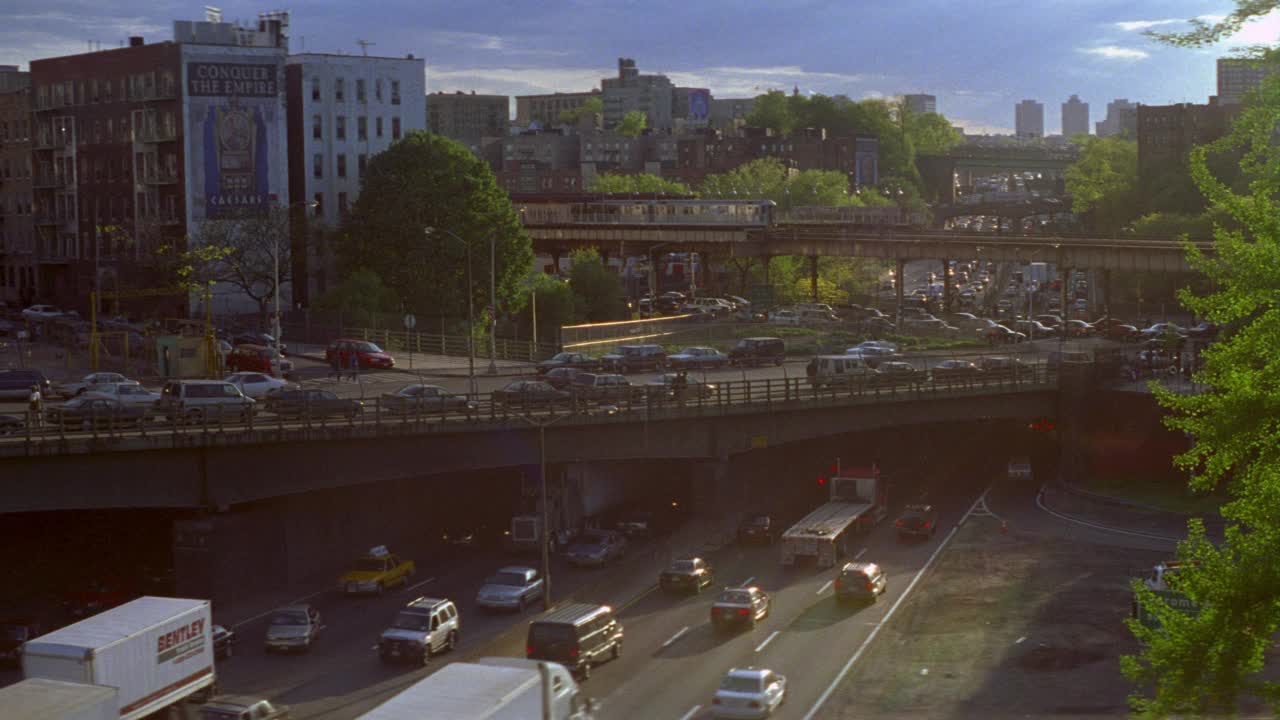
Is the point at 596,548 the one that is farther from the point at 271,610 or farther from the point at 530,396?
the point at 271,610

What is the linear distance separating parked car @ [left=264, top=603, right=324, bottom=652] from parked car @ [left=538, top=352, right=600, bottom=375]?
29.3m

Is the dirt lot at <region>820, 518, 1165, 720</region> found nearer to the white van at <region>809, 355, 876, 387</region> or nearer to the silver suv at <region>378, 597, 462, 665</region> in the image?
the silver suv at <region>378, 597, 462, 665</region>

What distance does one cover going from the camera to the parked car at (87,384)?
5481cm

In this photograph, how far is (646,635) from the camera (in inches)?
1580

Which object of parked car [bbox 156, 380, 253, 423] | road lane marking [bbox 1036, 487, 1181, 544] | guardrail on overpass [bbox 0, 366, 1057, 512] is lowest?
road lane marking [bbox 1036, 487, 1181, 544]

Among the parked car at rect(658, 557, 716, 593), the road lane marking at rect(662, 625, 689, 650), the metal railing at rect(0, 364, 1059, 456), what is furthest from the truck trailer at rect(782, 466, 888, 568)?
the road lane marking at rect(662, 625, 689, 650)

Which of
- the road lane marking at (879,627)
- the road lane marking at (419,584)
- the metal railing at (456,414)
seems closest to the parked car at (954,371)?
the metal railing at (456,414)

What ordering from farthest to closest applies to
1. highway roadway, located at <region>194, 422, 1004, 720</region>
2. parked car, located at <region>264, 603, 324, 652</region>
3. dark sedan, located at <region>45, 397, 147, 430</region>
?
1. dark sedan, located at <region>45, 397, 147, 430</region>
2. parked car, located at <region>264, 603, 324, 652</region>
3. highway roadway, located at <region>194, 422, 1004, 720</region>

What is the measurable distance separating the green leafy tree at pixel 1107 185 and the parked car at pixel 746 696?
13800 cm

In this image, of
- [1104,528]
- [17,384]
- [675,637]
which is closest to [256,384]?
[17,384]

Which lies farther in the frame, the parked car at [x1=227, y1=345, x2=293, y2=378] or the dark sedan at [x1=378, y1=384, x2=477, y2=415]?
the parked car at [x1=227, y1=345, x2=293, y2=378]

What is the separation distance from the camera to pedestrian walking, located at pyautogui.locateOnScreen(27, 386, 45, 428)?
42031 mm

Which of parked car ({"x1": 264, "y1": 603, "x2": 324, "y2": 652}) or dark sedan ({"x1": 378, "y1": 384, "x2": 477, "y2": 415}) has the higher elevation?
dark sedan ({"x1": 378, "y1": 384, "x2": 477, "y2": 415})

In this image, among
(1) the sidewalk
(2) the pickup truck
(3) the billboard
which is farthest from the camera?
(3) the billboard
